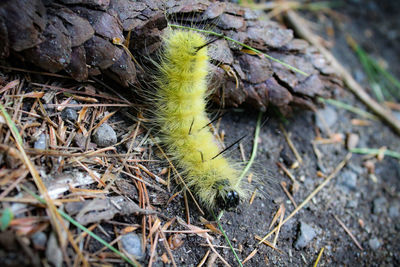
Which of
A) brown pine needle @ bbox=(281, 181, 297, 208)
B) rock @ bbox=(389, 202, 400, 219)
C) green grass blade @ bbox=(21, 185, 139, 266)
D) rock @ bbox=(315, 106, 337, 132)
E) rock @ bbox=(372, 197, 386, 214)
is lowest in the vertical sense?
rock @ bbox=(389, 202, 400, 219)

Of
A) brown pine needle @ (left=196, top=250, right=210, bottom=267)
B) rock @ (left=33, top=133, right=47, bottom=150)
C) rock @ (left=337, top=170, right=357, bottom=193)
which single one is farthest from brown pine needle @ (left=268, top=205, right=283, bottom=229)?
rock @ (left=33, top=133, right=47, bottom=150)

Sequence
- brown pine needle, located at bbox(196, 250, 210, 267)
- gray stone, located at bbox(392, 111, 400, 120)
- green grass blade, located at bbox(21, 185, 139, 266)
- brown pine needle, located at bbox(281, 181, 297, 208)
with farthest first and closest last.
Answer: gray stone, located at bbox(392, 111, 400, 120) < brown pine needle, located at bbox(281, 181, 297, 208) < brown pine needle, located at bbox(196, 250, 210, 267) < green grass blade, located at bbox(21, 185, 139, 266)

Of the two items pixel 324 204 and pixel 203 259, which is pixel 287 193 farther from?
pixel 203 259

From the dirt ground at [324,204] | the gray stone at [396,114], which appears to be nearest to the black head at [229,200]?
the dirt ground at [324,204]

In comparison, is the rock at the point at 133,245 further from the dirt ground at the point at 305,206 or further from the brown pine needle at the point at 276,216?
the brown pine needle at the point at 276,216

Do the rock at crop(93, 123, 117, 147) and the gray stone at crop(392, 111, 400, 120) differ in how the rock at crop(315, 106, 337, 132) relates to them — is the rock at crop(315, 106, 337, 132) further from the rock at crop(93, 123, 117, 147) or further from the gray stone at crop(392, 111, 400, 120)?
the rock at crop(93, 123, 117, 147)

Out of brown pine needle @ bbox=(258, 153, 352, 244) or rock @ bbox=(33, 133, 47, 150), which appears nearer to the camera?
rock @ bbox=(33, 133, 47, 150)

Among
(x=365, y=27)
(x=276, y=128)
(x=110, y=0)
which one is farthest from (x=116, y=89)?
(x=365, y=27)
